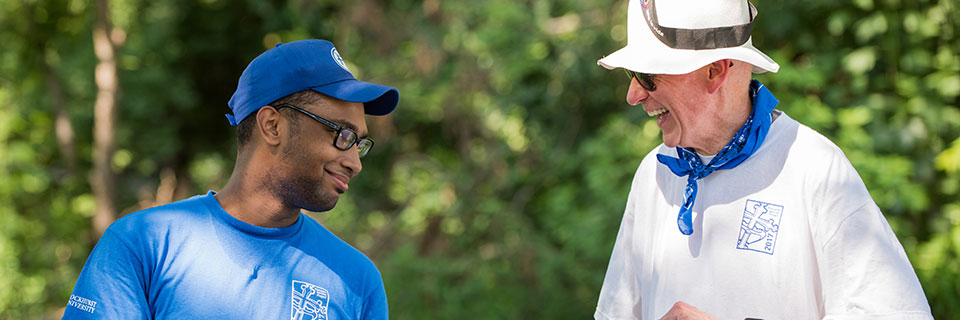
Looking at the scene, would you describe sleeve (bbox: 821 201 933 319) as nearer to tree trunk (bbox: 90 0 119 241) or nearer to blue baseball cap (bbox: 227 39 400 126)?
blue baseball cap (bbox: 227 39 400 126)

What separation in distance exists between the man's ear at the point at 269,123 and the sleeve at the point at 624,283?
2.87 feet

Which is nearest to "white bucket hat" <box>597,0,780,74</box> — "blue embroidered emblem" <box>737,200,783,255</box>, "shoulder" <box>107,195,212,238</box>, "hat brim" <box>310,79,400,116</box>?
"blue embroidered emblem" <box>737,200,783,255</box>

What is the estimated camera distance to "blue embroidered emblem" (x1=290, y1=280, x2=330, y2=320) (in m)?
1.96

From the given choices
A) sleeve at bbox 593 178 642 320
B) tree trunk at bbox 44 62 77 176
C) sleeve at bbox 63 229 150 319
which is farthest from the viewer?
tree trunk at bbox 44 62 77 176

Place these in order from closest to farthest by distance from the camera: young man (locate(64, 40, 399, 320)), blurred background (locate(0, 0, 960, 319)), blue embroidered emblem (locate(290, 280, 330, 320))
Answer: young man (locate(64, 40, 399, 320)) → blue embroidered emblem (locate(290, 280, 330, 320)) → blurred background (locate(0, 0, 960, 319))

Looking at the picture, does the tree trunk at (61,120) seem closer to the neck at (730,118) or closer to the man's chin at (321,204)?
A: the man's chin at (321,204)

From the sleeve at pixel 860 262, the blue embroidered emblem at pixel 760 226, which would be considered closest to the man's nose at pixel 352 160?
the blue embroidered emblem at pixel 760 226

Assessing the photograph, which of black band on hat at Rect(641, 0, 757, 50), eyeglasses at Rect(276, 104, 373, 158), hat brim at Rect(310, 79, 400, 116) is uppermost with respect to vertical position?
black band on hat at Rect(641, 0, 757, 50)

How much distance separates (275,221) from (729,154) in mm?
1031

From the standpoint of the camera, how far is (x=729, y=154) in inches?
77.7

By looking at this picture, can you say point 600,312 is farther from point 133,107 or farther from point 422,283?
point 133,107

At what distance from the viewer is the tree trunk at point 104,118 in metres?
8.53

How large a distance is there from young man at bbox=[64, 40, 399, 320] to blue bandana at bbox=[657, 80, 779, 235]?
71cm

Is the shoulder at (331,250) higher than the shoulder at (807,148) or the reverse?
the reverse
